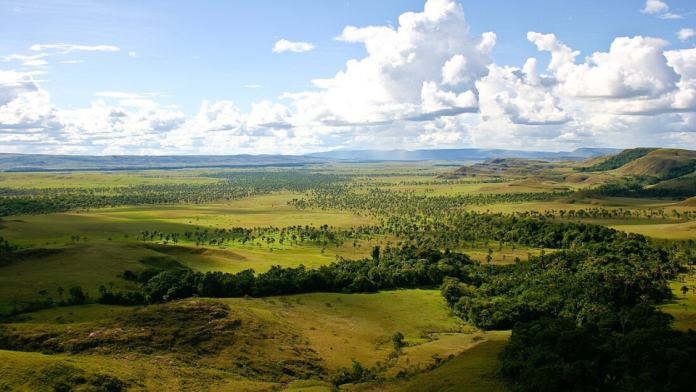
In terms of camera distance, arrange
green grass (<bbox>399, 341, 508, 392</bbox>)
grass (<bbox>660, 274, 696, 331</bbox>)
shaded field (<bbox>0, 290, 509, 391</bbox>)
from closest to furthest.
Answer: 1. shaded field (<bbox>0, 290, 509, 391</bbox>)
2. green grass (<bbox>399, 341, 508, 392</bbox>)
3. grass (<bbox>660, 274, 696, 331</bbox>)

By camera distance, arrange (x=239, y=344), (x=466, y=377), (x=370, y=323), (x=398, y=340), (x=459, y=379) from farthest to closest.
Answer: (x=370, y=323) → (x=398, y=340) → (x=239, y=344) → (x=466, y=377) → (x=459, y=379)

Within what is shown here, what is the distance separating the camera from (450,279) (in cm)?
11931

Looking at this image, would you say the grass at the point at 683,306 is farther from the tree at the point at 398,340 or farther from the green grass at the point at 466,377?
the tree at the point at 398,340

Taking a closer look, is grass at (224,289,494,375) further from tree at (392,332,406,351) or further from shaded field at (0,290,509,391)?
tree at (392,332,406,351)

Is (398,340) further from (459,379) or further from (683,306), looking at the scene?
(683,306)

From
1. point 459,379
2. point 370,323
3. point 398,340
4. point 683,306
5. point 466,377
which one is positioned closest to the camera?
point 459,379

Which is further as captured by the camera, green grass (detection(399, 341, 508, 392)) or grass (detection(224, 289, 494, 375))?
grass (detection(224, 289, 494, 375))

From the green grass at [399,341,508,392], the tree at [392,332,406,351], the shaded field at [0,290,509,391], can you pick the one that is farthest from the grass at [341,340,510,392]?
the tree at [392,332,406,351]

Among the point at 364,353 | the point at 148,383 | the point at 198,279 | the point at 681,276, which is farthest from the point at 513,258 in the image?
the point at 148,383

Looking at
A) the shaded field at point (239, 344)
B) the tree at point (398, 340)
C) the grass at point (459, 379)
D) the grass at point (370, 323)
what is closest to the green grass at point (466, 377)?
the grass at point (459, 379)

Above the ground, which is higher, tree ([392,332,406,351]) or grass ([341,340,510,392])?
grass ([341,340,510,392])

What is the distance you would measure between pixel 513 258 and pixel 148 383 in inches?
5293

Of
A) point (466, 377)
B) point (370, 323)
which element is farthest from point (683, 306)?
point (370, 323)

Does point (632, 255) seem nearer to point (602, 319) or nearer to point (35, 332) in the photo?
point (602, 319)
